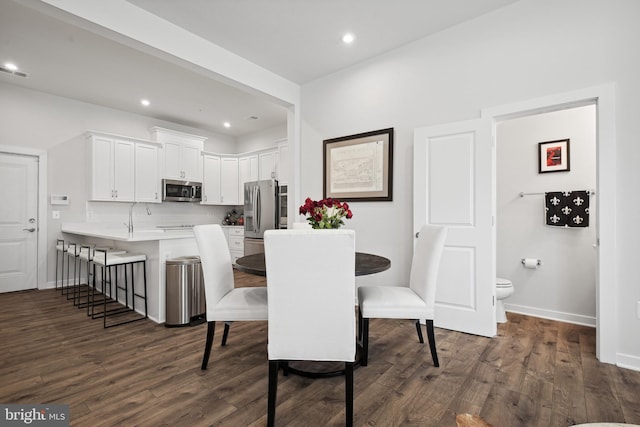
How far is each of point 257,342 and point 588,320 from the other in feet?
10.4

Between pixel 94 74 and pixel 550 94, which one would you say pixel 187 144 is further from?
pixel 550 94

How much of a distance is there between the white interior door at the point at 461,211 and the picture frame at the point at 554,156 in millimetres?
1012

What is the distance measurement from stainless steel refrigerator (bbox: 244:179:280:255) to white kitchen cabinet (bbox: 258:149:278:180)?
0.93 ft

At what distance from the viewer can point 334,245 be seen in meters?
1.44

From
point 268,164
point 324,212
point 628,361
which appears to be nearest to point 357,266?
point 324,212

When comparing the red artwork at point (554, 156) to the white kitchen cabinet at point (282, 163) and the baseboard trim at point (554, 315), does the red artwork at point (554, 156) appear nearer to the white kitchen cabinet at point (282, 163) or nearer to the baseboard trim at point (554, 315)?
the baseboard trim at point (554, 315)

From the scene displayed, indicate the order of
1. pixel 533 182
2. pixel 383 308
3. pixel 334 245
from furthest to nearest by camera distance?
pixel 533 182 < pixel 383 308 < pixel 334 245

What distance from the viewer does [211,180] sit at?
6352mm

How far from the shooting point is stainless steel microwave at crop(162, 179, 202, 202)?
18.3 feet

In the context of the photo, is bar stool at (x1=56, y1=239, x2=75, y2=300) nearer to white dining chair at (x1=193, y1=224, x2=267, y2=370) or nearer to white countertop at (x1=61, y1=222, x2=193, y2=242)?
white countertop at (x1=61, y1=222, x2=193, y2=242)

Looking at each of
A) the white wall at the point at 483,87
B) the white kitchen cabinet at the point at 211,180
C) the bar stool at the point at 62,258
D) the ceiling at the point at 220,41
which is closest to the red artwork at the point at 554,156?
the white wall at the point at 483,87

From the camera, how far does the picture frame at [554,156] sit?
3102mm

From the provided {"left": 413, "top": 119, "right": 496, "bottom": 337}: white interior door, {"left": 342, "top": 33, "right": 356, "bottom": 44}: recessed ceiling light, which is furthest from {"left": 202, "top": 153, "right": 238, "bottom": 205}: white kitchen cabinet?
{"left": 413, "top": 119, "right": 496, "bottom": 337}: white interior door

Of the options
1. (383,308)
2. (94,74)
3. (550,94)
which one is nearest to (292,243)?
(383,308)
